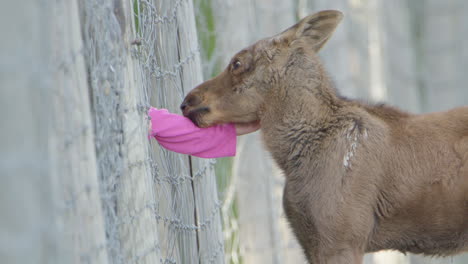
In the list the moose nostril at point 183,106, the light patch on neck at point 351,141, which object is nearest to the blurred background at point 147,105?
the moose nostril at point 183,106

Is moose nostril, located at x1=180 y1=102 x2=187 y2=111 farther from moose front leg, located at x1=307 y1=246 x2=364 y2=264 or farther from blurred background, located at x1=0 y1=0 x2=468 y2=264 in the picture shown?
moose front leg, located at x1=307 y1=246 x2=364 y2=264

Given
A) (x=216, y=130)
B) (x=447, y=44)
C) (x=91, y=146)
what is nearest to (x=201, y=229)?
(x=216, y=130)

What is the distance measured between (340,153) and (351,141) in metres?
0.09

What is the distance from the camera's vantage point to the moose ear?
3.84 m

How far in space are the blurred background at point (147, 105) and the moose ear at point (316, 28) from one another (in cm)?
59

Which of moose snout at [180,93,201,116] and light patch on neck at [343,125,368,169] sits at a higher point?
moose snout at [180,93,201,116]

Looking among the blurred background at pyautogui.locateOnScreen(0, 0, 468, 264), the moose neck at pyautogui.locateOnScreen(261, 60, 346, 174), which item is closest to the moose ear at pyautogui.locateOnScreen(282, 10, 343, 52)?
the moose neck at pyautogui.locateOnScreen(261, 60, 346, 174)

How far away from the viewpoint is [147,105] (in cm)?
322

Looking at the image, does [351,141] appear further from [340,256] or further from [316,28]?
[316,28]

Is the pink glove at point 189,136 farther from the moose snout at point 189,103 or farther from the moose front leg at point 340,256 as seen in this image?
the moose front leg at point 340,256

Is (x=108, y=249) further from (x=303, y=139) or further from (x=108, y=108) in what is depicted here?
(x=303, y=139)

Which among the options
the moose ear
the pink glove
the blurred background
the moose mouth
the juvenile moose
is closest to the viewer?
the blurred background

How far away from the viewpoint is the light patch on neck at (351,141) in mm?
3512

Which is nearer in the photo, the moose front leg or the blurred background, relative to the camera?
the blurred background
